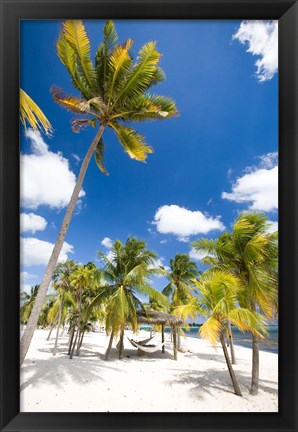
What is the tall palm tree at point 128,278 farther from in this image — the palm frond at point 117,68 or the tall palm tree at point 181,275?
the palm frond at point 117,68

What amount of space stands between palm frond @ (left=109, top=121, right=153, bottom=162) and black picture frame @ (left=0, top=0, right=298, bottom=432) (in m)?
2.18

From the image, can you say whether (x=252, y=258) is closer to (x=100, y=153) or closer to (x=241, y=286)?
(x=241, y=286)

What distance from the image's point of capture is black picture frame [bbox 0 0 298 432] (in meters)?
1.91

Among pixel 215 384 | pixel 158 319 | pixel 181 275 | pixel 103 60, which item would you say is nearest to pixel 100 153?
pixel 103 60

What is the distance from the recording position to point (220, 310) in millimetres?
3980

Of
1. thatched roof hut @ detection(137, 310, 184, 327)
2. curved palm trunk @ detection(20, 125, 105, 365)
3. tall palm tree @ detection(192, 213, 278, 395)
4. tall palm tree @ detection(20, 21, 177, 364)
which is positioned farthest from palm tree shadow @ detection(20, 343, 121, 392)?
thatched roof hut @ detection(137, 310, 184, 327)

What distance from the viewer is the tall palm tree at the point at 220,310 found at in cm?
374

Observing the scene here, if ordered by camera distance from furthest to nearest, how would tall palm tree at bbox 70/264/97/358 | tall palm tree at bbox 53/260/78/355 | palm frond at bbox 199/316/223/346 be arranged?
tall palm tree at bbox 53/260/78/355 → tall palm tree at bbox 70/264/97/358 → palm frond at bbox 199/316/223/346

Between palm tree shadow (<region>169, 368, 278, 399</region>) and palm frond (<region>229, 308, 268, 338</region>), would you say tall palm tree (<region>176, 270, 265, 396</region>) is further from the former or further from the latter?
palm tree shadow (<region>169, 368, 278, 399</region>)

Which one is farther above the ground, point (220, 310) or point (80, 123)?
point (80, 123)

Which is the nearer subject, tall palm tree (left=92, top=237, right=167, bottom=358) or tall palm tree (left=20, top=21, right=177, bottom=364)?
tall palm tree (left=20, top=21, right=177, bottom=364)

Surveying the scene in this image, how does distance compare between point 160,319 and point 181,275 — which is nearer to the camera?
point 160,319
